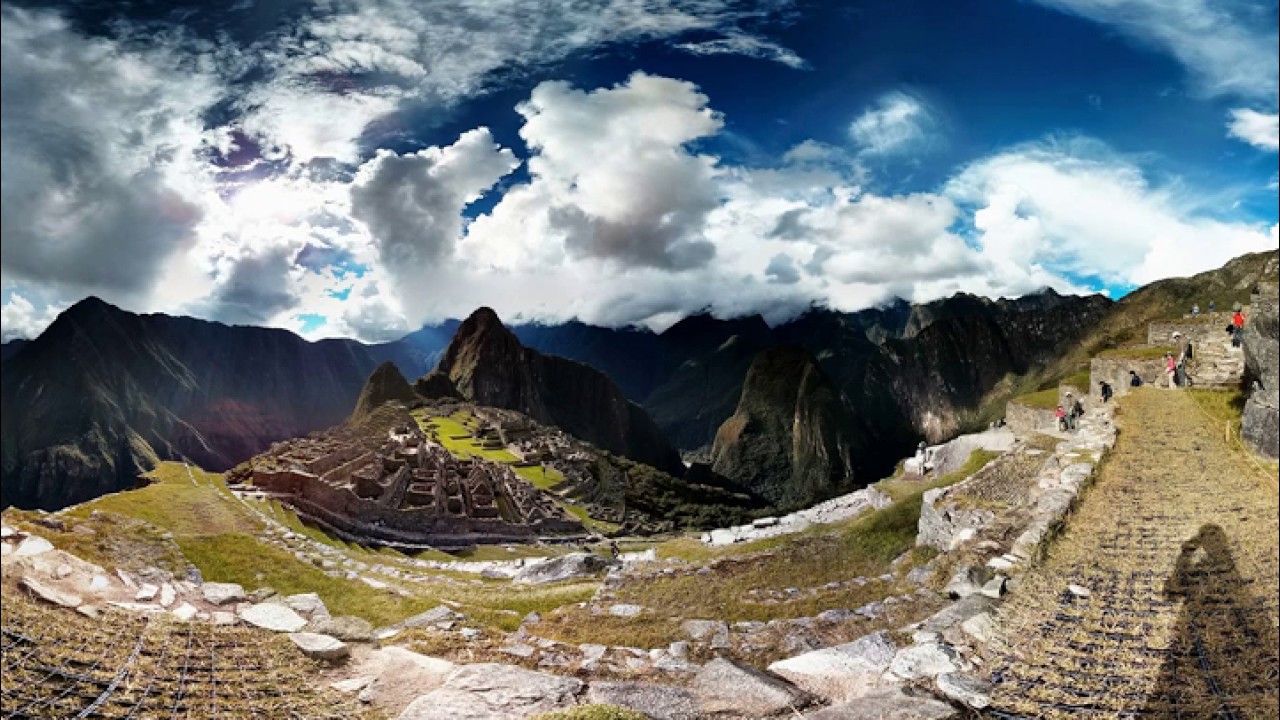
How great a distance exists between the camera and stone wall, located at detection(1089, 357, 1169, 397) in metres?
13.9

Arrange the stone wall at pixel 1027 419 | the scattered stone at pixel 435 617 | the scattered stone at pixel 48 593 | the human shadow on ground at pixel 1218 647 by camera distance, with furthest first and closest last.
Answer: the stone wall at pixel 1027 419, the human shadow on ground at pixel 1218 647, the scattered stone at pixel 435 617, the scattered stone at pixel 48 593

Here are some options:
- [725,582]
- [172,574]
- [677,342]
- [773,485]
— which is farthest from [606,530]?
[773,485]

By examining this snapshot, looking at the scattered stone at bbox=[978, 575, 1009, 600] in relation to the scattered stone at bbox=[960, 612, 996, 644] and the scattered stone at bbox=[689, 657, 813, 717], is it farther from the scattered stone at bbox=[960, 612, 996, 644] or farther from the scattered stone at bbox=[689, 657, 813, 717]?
the scattered stone at bbox=[689, 657, 813, 717]

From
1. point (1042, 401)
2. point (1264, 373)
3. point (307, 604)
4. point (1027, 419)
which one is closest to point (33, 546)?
point (307, 604)

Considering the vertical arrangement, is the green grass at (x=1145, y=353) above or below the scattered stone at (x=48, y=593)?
above

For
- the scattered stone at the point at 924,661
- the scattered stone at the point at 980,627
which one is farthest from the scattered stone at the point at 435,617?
the scattered stone at the point at 980,627

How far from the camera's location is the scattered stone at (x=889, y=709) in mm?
5461

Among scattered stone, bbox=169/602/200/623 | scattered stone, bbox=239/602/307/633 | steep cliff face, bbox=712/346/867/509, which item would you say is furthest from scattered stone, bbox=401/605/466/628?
steep cliff face, bbox=712/346/867/509

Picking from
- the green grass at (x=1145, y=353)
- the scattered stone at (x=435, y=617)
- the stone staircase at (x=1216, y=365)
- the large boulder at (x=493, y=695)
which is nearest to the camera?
the large boulder at (x=493, y=695)

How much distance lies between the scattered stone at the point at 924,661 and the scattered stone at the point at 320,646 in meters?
5.59

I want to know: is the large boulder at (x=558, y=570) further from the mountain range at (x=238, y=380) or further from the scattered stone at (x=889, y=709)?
the scattered stone at (x=889, y=709)

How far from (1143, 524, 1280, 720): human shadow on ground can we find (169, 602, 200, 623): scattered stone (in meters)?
9.25

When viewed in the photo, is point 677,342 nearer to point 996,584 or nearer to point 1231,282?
point 996,584

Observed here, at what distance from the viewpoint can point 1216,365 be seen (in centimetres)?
1152
